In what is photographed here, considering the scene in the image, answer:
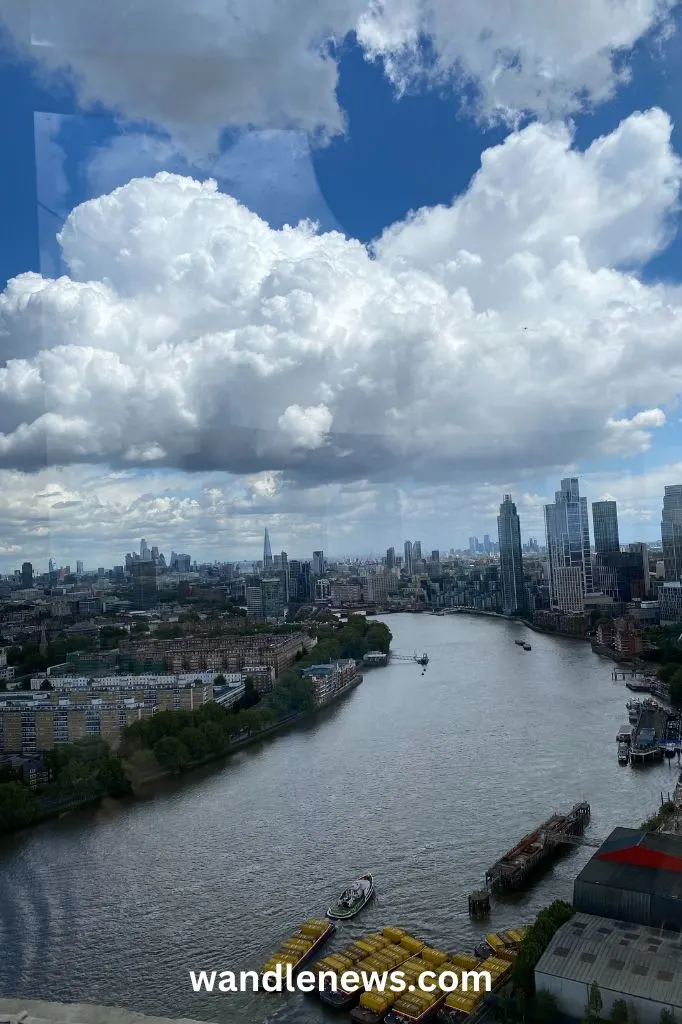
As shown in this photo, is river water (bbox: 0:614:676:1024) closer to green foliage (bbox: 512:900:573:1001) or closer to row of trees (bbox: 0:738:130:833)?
row of trees (bbox: 0:738:130:833)

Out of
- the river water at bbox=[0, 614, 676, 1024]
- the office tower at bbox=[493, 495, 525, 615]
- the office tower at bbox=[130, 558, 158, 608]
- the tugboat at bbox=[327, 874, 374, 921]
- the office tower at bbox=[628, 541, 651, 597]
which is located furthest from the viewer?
the office tower at bbox=[628, 541, 651, 597]

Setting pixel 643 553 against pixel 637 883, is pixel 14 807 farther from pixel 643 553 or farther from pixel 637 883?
pixel 643 553

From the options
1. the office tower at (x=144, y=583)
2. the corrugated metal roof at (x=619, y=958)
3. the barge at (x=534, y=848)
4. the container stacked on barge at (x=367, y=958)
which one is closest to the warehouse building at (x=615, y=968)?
the corrugated metal roof at (x=619, y=958)

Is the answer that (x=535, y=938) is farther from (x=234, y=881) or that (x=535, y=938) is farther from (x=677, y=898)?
(x=234, y=881)

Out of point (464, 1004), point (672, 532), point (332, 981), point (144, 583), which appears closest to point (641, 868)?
point (464, 1004)

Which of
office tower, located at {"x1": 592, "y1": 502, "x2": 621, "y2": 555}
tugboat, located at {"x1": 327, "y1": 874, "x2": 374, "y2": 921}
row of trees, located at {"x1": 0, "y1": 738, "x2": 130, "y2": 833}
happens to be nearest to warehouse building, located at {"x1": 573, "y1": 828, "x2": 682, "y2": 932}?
tugboat, located at {"x1": 327, "y1": 874, "x2": 374, "y2": 921}

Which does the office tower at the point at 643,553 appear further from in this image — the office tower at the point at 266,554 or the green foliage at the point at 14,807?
the green foliage at the point at 14,807
